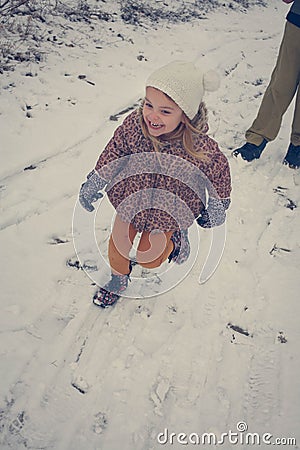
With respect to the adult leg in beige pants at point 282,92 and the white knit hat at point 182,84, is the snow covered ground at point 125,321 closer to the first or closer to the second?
the adult leg in beige pants at point 282,92

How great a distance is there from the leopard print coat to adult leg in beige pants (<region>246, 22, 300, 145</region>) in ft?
4.92

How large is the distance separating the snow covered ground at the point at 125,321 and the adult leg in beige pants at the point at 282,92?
25cm

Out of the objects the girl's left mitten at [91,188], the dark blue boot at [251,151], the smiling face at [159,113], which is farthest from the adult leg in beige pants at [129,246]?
the dark blue boot at [251,151]

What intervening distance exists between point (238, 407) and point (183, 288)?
29.0 inches

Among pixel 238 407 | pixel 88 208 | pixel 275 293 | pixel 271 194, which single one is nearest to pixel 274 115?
pixel 271 194

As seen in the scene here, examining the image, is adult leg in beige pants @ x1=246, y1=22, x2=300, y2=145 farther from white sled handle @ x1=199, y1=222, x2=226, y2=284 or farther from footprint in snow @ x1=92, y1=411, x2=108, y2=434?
footprint in snow @ x1=92, y1=411, x2=108, y2=434

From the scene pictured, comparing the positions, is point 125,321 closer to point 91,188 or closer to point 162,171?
point 91,188

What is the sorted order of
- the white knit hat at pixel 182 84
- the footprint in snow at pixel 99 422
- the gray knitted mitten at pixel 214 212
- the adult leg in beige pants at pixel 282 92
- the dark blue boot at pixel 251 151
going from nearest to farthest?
1. the white knit hat at pixel 182 84
2. the footprint in snow at pixel 99 422
3. the gray knitted mitten at pixel 214 212
4. the adult leg in beige pants at pixel 282 92
5. the dark blue boot at pixel 251 151

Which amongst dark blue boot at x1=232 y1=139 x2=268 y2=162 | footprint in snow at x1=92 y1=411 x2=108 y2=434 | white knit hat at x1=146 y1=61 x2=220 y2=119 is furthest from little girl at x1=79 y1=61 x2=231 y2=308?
dark blue boot at x1=232 y1=139 x2=268 y2=162

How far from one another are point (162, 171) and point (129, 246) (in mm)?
472

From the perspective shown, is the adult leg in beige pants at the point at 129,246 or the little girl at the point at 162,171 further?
the adult leg in beige pants at the point at 129,246

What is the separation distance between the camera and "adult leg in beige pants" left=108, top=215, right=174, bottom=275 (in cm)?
223

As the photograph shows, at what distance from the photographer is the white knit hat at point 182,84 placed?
1.79 m

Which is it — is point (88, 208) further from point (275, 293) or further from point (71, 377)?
point (275, 293)
